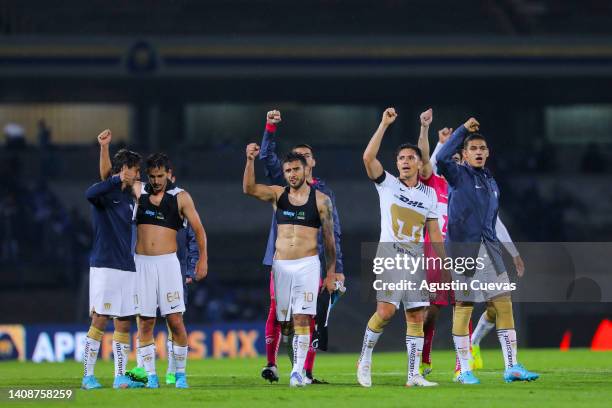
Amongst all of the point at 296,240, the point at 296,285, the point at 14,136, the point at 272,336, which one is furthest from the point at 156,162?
the point at 14,136

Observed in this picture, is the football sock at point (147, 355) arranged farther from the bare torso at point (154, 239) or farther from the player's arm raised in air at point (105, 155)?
the player's arm raised in air at point (105, 155)

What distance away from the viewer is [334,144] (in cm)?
3600

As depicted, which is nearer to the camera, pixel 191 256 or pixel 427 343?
pixel 427 343

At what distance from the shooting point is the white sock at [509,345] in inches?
472

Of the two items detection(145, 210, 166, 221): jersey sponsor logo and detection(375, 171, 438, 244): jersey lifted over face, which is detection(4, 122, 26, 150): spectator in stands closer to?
detection(145, 210, 166, 221): jersey sponsor logo

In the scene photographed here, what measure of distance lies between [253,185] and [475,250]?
7.34 ft

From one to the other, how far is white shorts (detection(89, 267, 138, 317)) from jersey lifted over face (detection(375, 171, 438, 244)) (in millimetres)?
2410

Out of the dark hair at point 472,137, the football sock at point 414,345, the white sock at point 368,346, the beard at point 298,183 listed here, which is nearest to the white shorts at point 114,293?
the beard at point 298,183

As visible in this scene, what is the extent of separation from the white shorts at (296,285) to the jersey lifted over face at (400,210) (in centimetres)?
74

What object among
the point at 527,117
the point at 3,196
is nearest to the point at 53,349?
the point at 3,196

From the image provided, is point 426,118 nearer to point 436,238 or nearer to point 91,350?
point 436,238

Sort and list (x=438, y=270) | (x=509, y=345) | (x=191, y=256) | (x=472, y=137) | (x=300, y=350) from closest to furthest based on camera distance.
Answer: (x=300, y=350) < (x=509, y=345) < (x=472, y=137) < (x=438, y=270) < (x=191, y=256)

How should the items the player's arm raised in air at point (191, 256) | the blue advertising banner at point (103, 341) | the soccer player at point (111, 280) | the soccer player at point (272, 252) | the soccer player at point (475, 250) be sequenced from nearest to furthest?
1. the soccer player at point (111, 280)
2. the soccer player at point (475, 250)
3. the soccer player at point (272, 252)
4. the player's arm raised in air at point (191, 256)
5. the blue advertising banner at point (103, 341)

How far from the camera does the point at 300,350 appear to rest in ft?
38.1
